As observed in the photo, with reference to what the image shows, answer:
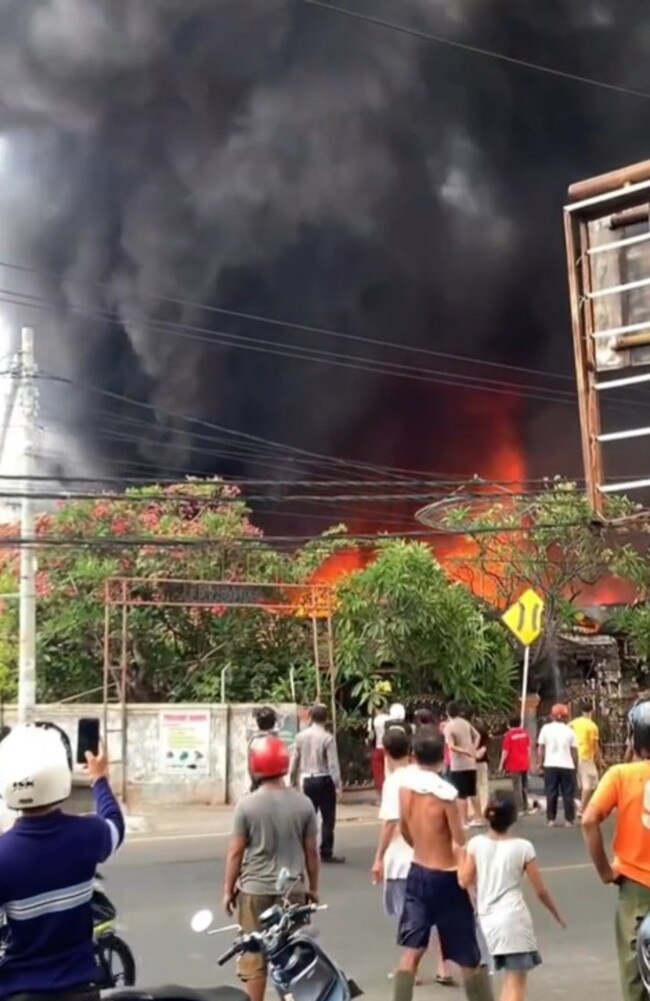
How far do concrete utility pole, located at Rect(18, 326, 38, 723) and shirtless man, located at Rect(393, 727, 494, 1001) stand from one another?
1347 centimetres

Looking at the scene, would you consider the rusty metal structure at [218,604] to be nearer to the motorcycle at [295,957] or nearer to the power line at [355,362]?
the motorcycle at [295,957]

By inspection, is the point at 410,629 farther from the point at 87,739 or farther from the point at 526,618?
the point at 87,739

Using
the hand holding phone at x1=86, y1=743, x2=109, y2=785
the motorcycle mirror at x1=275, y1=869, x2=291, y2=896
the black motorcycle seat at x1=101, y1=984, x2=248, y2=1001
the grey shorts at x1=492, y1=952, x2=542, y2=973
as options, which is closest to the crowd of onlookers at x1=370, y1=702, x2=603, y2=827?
the grey shorts at x1=492, y1=952, x2=542, y2=973

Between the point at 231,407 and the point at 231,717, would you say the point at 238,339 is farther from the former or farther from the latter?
the point at 231,717

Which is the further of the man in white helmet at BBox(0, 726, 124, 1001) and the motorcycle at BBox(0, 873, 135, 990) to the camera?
the motorcycle at BBox(0, 873, 135, 990)

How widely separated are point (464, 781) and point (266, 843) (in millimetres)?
8667

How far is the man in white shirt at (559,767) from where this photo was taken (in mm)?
15555

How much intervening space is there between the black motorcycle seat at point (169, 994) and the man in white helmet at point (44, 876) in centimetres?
8

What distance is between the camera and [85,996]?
11.0ft

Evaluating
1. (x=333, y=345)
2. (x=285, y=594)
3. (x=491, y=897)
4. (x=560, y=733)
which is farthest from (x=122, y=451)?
(x=491, y=897)

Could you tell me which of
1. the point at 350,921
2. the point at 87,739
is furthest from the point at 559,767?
the point at 87,739

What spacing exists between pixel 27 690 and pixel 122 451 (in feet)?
96.4

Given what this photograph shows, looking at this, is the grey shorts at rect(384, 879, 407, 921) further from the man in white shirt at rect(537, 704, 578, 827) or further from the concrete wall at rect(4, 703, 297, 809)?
the concrete wall at rect(4, 703, 297, 809)

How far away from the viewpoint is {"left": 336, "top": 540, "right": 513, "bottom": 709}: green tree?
21891 millimetres
